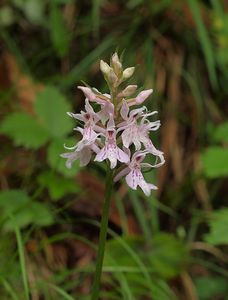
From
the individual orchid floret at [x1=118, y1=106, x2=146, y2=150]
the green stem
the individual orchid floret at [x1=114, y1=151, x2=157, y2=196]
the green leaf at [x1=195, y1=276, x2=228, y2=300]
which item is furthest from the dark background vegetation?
the individual orchid floret at [x1=118, y1=106, x2=146, y2=150]

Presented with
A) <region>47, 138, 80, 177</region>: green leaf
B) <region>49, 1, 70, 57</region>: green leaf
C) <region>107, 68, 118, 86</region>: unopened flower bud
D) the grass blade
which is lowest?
<region>107, 68, 118, 86</region>: unopened flower bud

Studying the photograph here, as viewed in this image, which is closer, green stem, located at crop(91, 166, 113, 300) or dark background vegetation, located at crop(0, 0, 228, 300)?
green stem, located at crop(91, 166, 113, 300)

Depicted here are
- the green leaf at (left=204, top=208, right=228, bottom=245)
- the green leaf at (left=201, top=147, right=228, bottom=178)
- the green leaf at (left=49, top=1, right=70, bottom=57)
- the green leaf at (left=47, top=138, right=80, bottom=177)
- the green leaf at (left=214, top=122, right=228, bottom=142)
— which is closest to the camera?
the green leaf at (left=204, top=208, right=228, bottom=245)

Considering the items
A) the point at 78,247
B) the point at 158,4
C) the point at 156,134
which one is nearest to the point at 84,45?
the point at 158,4

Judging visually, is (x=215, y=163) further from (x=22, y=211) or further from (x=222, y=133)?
(x=22, y=211)

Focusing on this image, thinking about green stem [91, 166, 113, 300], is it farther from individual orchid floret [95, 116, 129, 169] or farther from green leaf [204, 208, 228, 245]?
green leaf [204, 208, 228, 245]

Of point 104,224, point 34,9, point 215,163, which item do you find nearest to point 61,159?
point 215,163
